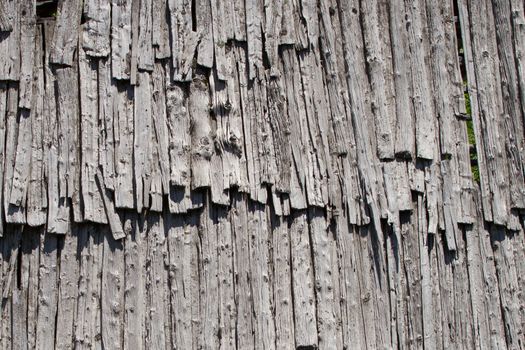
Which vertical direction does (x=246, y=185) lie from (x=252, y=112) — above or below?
below

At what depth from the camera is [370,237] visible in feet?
13.2

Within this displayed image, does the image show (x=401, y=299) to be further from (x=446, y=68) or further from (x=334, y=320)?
(x=446, y=68)

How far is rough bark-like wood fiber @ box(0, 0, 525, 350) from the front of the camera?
12.5 feet

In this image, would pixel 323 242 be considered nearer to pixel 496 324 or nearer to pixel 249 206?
pixel 249 206

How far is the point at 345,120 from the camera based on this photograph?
4047mm

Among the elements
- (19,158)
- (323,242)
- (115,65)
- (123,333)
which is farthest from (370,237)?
(19,158)

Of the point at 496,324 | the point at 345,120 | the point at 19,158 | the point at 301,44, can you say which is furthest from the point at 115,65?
the point at 496,324

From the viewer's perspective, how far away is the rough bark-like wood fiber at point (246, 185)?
380 cm

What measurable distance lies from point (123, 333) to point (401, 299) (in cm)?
158

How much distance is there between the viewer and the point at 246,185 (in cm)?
390

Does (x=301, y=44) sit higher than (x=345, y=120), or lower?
higher

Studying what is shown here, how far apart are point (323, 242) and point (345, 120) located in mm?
718

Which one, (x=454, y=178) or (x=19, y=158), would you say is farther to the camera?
(x=454, y=178)

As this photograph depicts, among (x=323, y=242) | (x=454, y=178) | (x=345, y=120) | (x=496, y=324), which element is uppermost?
(x=345, y=120)
